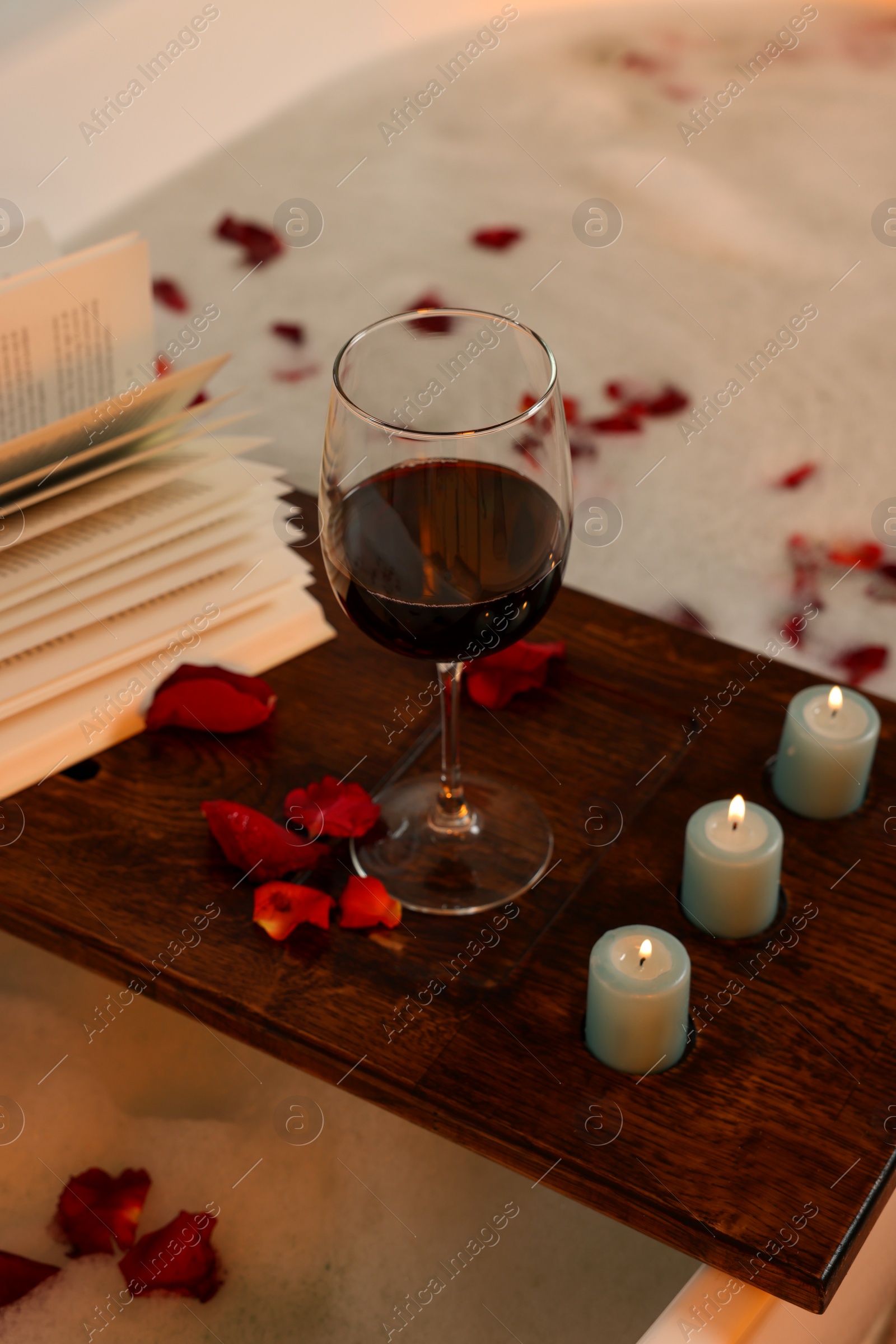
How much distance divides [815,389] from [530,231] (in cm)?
45

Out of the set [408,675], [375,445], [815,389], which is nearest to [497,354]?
[375,445]

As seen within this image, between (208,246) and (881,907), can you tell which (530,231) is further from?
(881,907)

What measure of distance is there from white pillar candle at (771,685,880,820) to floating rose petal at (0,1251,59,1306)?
1.65 ft

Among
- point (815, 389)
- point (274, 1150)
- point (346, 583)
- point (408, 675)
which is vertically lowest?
point (815, 389)

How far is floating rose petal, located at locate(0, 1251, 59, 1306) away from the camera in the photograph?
76 centimetres

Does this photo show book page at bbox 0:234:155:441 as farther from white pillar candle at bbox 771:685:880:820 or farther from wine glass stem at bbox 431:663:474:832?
white pillar candle at bbox 771:685:880:820

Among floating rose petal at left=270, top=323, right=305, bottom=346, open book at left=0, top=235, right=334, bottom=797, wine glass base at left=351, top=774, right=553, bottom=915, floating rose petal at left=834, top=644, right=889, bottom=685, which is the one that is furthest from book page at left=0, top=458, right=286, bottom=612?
floating rose petal at left=270, top=323, right=305, bottom=346

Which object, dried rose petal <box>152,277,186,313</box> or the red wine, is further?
dried rose petal <box>152,277,186,313</box>

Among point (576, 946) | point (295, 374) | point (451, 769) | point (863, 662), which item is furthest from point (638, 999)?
point (295, 374)

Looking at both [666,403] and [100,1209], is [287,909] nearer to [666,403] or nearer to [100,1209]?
[100,1209]

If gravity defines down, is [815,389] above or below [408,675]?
below

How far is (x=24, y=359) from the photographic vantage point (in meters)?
0.85

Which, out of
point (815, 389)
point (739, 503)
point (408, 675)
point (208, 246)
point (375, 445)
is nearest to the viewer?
point (375, 445)

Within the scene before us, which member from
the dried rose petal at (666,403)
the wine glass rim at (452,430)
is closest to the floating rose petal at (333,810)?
the wine glass rim at (452,430)
